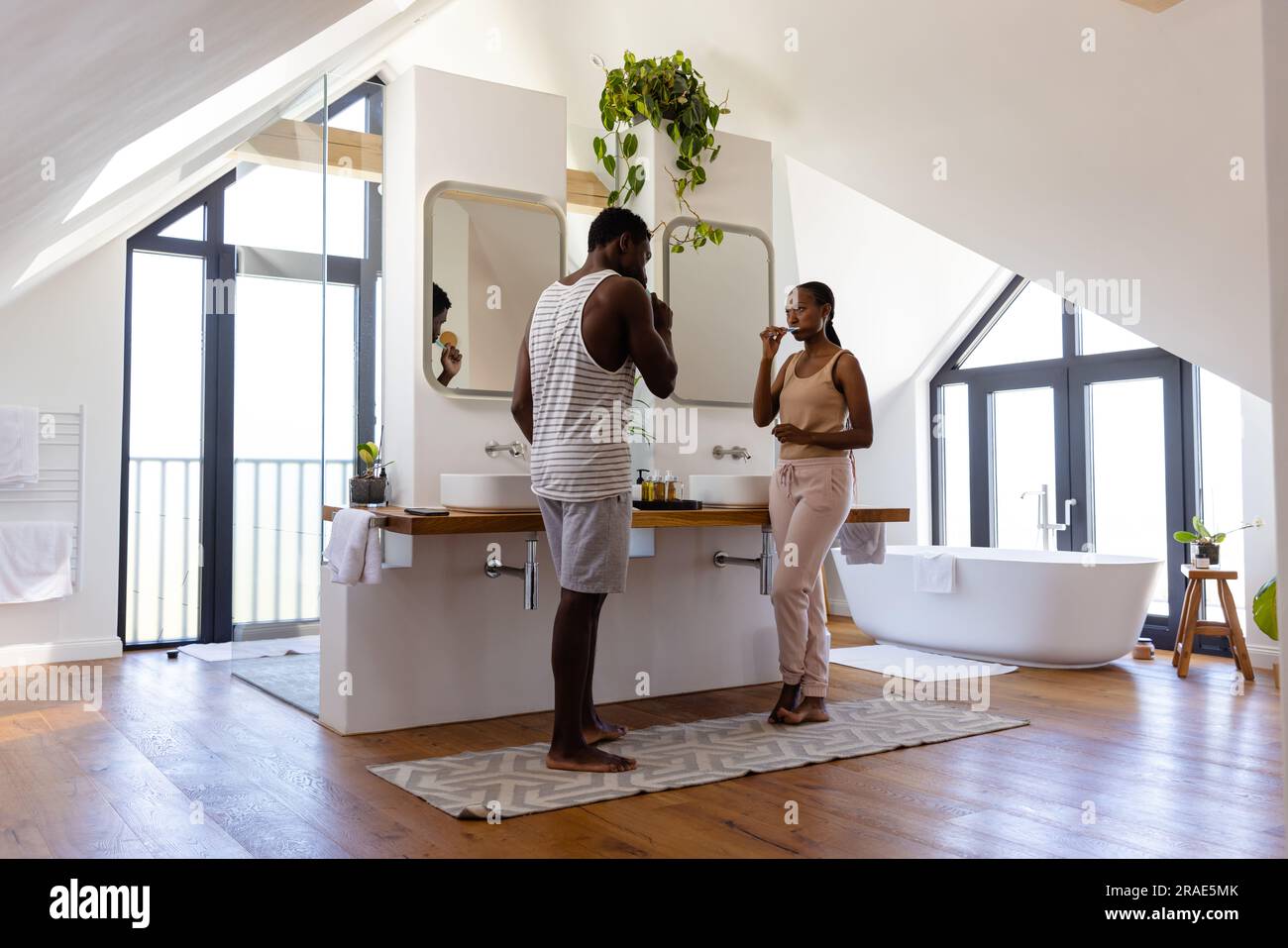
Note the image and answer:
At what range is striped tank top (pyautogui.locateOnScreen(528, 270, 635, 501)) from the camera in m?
2.68

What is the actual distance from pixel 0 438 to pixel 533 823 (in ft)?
11.5

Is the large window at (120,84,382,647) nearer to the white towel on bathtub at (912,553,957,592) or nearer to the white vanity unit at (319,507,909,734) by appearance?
the white vanity unit at (319,507,909,734)

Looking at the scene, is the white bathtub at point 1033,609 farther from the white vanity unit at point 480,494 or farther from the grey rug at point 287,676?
the grey rug at point 287,676

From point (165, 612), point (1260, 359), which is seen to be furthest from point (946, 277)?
point (165, 612)

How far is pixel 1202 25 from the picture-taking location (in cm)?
295

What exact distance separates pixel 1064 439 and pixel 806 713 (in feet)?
9.98

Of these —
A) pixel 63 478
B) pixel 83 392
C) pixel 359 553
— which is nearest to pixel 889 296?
pixel 359 553

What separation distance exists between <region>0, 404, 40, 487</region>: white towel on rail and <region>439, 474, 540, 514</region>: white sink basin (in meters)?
2.45

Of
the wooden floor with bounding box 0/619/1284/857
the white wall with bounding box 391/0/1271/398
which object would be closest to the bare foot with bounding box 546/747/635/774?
the wooden floor with bounding box 0/619/1284/857

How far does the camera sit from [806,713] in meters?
3.39

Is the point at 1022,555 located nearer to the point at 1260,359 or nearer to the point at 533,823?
the point at 1260,359

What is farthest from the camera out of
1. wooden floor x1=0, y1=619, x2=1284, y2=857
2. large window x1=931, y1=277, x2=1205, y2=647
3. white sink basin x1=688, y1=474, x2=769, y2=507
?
large window x1=931, y1=277, x2=1205, y2=647

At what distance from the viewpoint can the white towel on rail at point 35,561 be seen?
4602mm

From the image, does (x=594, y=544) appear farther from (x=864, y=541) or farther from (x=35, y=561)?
(x=35, y=561)
